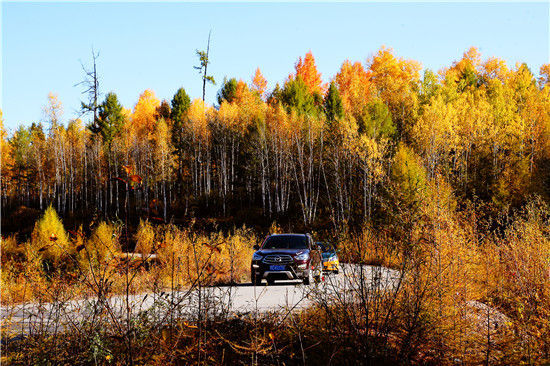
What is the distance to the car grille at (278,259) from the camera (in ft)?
45.6

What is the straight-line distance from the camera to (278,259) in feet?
45.8

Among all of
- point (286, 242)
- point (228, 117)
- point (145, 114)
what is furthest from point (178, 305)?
point (145, 114)

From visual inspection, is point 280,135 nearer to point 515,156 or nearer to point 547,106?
point 515,156

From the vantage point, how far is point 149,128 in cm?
6394

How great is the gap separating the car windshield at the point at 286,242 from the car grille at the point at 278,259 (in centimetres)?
77

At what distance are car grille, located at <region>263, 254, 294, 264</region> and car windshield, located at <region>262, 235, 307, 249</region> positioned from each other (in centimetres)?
77

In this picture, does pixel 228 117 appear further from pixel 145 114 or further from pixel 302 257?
pixel 302 257

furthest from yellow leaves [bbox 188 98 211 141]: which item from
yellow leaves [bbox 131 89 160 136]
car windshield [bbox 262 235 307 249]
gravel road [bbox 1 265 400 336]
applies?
gravel road [bbox 1 265 400 336]

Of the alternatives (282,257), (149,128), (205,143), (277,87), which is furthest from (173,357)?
(149,128)

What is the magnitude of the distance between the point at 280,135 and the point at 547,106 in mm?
26016

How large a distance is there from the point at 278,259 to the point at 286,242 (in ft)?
3.92

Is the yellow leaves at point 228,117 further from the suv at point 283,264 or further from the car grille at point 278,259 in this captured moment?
the car grille at point 278,259

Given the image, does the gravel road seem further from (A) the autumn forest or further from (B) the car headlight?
(A) the autumn forest

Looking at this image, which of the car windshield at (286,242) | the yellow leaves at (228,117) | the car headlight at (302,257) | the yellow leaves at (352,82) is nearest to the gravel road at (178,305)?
the car headlight at (302,257)
